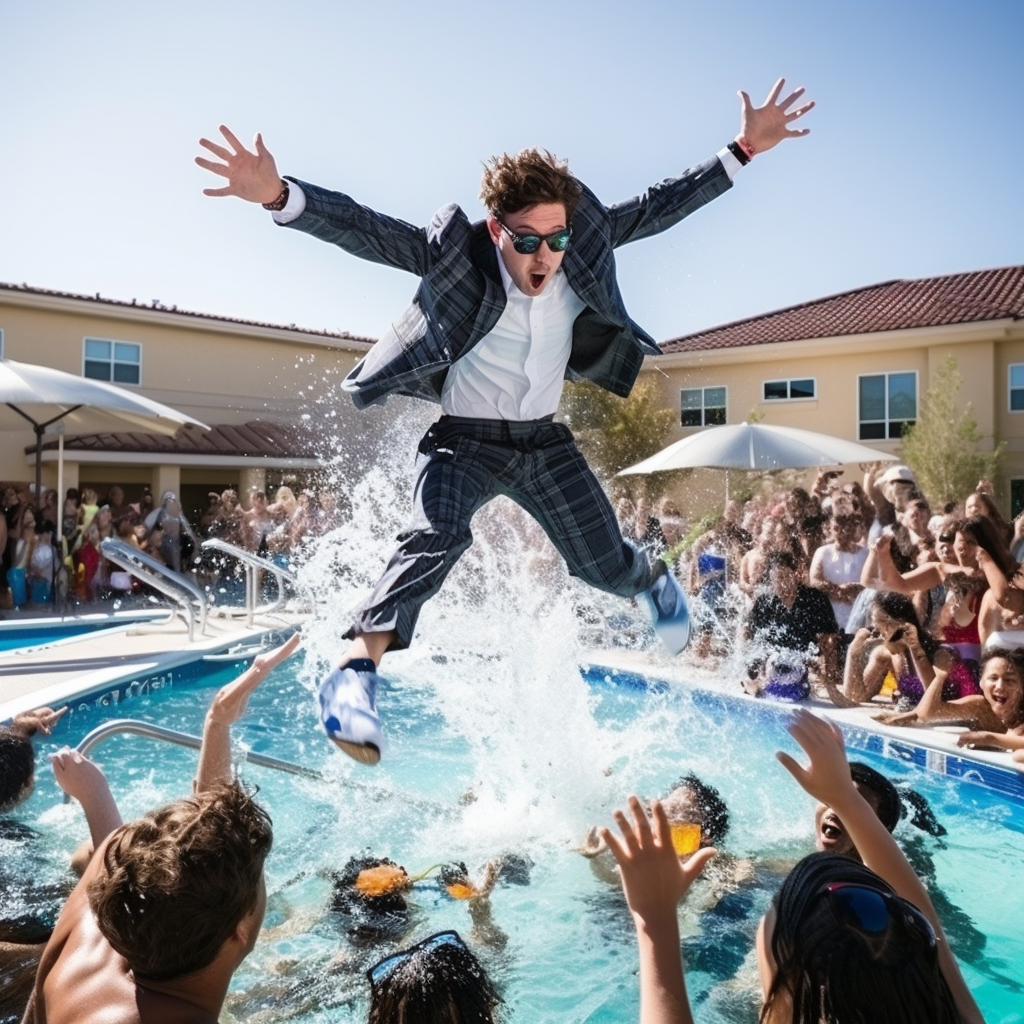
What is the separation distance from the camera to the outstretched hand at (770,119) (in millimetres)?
3576

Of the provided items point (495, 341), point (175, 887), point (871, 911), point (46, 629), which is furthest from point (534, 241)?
point (46, 629)

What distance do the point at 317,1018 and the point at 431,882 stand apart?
39.0 inches

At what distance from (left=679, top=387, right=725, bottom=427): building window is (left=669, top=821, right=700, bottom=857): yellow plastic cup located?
1863cm

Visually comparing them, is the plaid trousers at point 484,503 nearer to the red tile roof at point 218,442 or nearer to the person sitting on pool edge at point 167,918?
the person sitting on pool edge at point 167,918

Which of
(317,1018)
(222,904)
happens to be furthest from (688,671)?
(222,904)

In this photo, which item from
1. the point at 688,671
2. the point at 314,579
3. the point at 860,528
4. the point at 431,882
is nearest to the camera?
the point at 431,882

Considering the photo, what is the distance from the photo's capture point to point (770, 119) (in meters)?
3.59

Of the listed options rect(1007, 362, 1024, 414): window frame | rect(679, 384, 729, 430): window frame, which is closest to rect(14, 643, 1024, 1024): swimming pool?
rect(1007, 362, 1024, 414): window frame

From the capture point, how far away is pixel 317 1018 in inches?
114

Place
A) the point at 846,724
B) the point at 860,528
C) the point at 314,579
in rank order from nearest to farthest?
1. the point at 846,724
2. the point at 860,528
3. the point at 314,579

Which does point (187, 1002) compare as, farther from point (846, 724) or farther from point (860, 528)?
point (860, 528)

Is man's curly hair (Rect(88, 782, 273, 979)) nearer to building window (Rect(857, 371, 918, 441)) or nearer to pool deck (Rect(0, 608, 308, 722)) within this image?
pool deck (Rect(0, 608, 308, 722))

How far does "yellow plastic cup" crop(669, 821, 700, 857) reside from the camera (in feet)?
12.4

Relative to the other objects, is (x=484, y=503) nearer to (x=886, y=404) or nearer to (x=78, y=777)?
(x=78, y=777)
